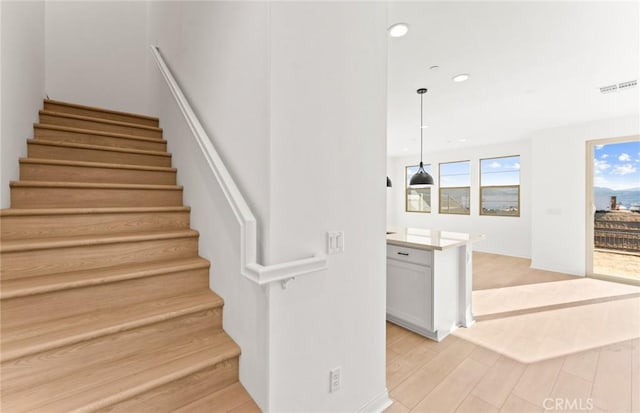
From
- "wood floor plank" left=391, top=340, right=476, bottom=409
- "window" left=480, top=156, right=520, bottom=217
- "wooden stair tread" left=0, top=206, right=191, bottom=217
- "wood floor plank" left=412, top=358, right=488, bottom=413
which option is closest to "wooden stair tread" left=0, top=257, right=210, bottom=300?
"wooden stair tread" left=0, top=206, right=191, bottom=217

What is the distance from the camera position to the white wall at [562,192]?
4.74m

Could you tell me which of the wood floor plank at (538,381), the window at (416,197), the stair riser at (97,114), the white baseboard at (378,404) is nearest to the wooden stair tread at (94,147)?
the stair riser at (97,114)

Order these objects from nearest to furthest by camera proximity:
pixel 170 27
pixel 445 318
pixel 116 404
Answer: pixel 116 404
pixel 445 318
pixel 170 27

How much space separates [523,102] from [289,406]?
464 centimetres

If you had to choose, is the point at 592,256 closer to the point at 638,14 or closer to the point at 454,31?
the point at 638,14

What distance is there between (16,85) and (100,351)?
2033mm

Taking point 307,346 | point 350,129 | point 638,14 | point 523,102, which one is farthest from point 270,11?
point 523,102

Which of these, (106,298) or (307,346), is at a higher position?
(106,298)

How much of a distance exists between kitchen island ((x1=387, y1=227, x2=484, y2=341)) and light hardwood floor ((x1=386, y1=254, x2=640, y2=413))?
0.41ft

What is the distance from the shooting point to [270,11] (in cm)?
120

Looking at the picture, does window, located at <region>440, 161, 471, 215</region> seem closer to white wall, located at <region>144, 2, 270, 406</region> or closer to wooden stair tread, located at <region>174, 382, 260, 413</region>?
white wall, located at <region>144, 2, 270, 406</region>

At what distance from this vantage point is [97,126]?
2621 mm

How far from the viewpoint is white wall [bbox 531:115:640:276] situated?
474cm

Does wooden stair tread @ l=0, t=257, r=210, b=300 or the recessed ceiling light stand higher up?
the recessed ceiling light
